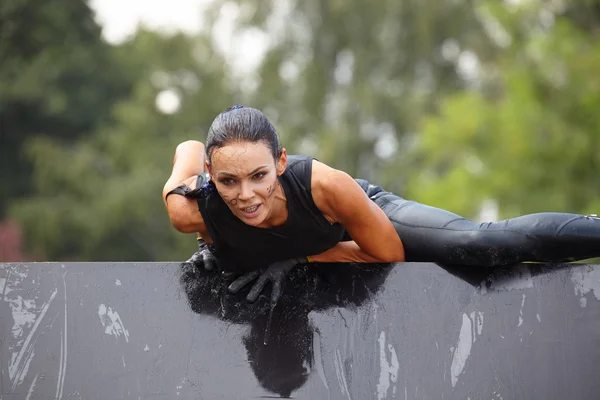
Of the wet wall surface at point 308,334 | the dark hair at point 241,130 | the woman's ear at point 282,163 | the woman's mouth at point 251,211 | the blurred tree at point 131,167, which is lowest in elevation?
the wet wall surface at point 308,334

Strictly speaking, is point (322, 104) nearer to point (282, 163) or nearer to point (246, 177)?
point (282, 163)

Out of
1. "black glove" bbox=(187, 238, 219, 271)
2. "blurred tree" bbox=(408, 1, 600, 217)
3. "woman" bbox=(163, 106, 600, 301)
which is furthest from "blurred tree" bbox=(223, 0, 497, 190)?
"black glove" bbox=(187, 238, 219, 271)

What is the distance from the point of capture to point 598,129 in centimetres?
1245

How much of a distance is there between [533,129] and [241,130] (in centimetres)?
1002

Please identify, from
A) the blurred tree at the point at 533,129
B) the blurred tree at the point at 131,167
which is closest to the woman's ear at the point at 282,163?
the blurred tree at the point at 533,129

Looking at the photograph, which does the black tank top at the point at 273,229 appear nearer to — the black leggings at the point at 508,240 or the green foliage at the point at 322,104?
the black leggings at the point at 508,240

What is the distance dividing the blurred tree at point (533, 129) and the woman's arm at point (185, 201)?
8926mm

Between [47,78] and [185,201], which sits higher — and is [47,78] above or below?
above

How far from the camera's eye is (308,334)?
3.30 meters

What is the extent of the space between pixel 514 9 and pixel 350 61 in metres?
7.17

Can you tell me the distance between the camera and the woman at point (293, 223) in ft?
10.4

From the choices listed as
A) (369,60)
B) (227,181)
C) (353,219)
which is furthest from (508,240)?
(369,60)

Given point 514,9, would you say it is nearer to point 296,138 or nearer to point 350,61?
point 350,61

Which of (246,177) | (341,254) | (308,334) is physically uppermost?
(246,177)
